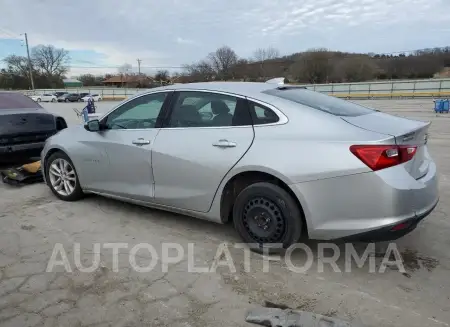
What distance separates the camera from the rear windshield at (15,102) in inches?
264

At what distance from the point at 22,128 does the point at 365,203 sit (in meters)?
5.78

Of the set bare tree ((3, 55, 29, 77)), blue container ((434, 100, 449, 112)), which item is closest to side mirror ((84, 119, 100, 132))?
blue container ((434, 100, 449, 112))

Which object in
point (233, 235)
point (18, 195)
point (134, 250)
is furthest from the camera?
point (18, 195)

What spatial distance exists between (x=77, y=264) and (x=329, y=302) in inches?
83.1

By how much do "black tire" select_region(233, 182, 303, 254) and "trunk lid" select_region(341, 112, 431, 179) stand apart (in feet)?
2.80

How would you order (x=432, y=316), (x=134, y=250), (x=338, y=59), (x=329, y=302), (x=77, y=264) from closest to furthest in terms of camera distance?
(x=432, y=316) → (x=329, y=302) → (x=77, y=264) → (x=134, y=250) → (x=338, y=59)

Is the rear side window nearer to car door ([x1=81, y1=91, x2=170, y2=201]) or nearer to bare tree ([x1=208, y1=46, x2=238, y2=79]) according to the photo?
car door ([x1=81, y1=91, x2=170, y2=201])

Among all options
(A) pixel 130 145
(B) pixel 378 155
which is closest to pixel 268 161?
(B) pixel 378 155

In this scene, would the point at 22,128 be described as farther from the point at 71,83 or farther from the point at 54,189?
the point at 71,83

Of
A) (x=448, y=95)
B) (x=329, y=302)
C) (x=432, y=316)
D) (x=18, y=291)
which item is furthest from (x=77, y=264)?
(x=448, y=95)

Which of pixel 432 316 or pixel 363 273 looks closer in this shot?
pixel 432 316

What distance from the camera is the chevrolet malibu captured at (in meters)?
2.76

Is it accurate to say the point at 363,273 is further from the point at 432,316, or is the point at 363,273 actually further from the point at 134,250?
the point at 134,250

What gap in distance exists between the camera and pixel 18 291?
2.80 metres
